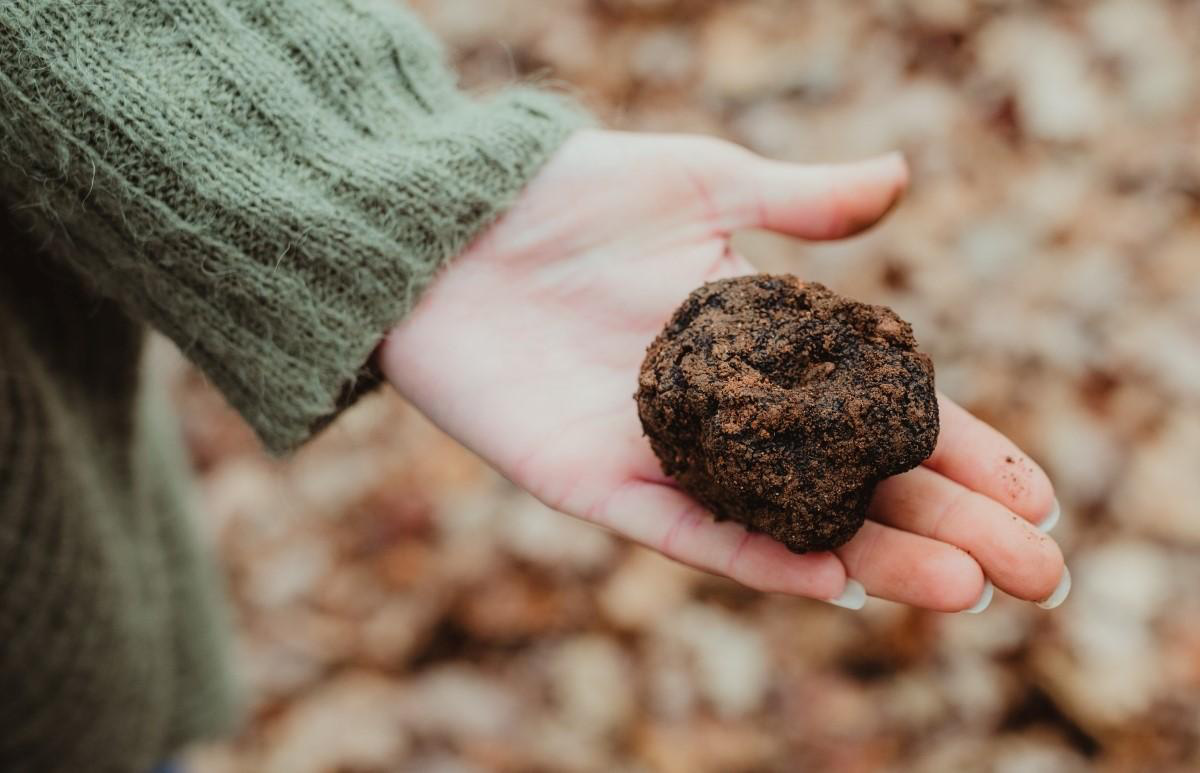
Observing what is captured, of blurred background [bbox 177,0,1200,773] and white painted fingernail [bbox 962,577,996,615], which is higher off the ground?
white painted fingernail [bbox 962,577,996,615]

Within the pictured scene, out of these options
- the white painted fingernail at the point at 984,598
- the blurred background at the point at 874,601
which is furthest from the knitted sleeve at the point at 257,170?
the blurred background at the point at 874,601

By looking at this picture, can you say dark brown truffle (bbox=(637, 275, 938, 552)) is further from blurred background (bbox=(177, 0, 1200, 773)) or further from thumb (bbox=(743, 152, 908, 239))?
blurred background (bbox=(177, 0, 1200, 773))

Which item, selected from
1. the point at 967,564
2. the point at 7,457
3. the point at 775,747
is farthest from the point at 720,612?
the point at 7,457

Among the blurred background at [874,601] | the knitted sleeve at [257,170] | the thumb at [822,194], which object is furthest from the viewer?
the blurred background at [874,601]

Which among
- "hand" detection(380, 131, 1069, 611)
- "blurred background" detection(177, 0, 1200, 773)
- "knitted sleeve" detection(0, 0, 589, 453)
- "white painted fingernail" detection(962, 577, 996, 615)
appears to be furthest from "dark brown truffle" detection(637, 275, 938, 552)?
"blurred background" detection(177, 0, 1200, 773)

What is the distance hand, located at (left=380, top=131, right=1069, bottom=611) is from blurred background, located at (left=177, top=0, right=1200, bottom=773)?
1.09 metres

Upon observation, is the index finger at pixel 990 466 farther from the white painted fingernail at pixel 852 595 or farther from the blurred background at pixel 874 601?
the blurred background at pixel 874 601

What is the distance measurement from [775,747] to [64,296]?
1914 mm

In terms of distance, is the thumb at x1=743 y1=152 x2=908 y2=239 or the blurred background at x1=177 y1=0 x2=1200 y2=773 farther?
the blurred background at x1=177 y1=0 x2=1200 y2=773

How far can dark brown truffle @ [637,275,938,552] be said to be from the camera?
1.32 m

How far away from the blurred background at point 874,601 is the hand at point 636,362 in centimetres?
109

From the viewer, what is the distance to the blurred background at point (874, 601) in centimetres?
238

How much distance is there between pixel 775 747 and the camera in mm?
2441

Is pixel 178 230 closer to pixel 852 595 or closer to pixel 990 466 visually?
pixel 852 595
